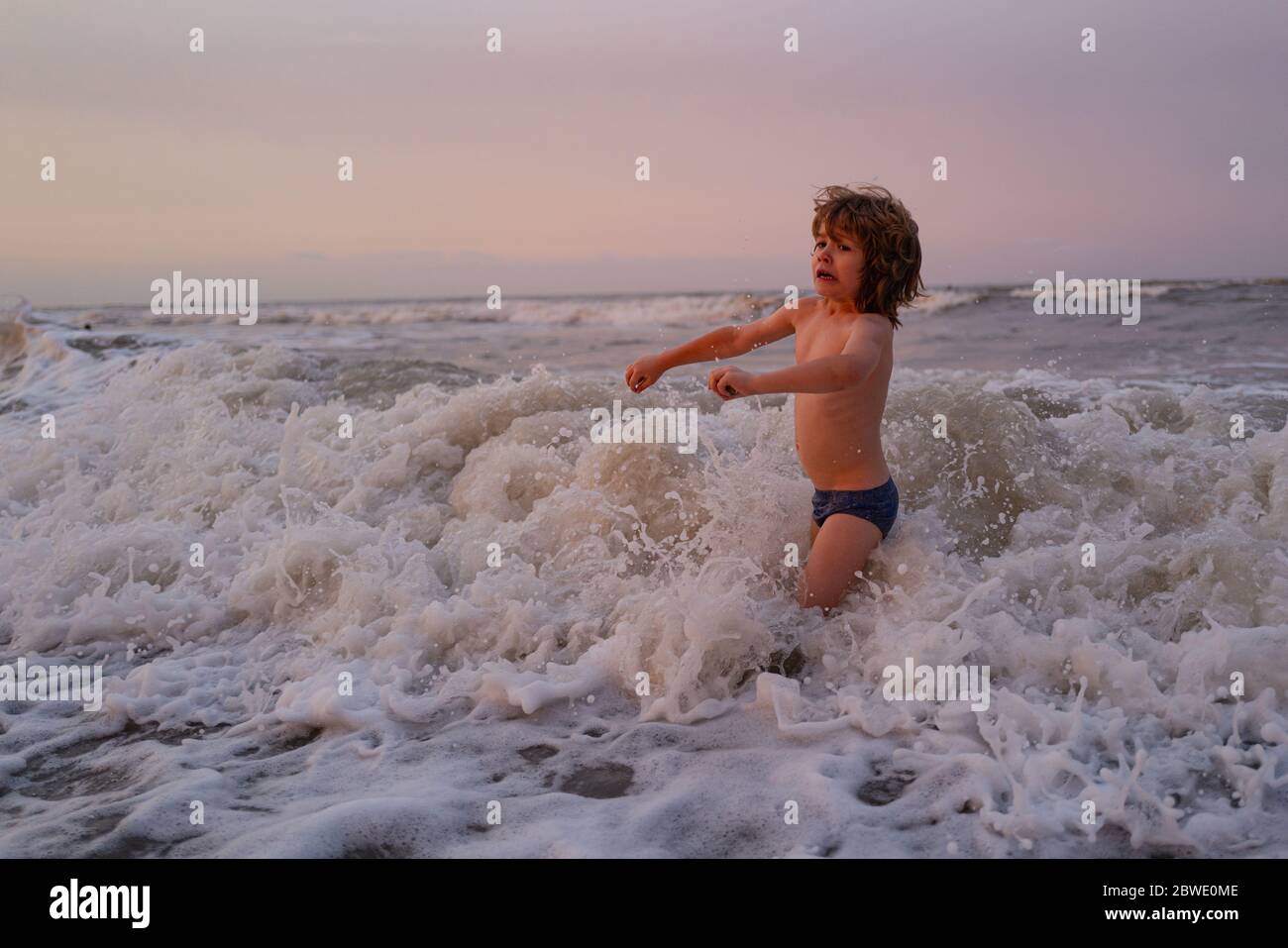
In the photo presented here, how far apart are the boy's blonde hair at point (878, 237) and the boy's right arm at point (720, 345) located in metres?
0.36

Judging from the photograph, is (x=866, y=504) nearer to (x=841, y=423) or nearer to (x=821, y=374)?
(x=841, y=423)

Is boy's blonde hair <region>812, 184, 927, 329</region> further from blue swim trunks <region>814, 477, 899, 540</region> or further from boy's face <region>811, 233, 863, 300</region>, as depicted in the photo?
blue swim trunks <region>814, 477, 899, 540</region>

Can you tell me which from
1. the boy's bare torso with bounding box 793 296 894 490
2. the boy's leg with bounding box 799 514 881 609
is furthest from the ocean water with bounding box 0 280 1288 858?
the boy's bare torso with bounding box 793 296 894 490

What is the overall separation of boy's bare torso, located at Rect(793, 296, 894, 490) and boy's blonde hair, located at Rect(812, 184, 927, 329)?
5.7 inches

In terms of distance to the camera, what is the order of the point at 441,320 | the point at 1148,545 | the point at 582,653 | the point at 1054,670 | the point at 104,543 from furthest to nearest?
the point at 441,320
the point at 104,543
the point at 1148,545
the point at 582,653
the point at 1054,670

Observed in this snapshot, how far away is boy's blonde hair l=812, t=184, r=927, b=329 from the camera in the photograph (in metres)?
3.52

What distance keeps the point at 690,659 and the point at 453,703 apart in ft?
2.72

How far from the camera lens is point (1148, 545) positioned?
4129 millimetres

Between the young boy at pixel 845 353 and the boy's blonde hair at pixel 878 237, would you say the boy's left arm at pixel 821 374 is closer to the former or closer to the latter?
the young boy at pixel 845 353

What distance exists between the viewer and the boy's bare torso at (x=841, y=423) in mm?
3715

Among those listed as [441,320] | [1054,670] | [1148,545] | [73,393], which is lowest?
[1054,670]

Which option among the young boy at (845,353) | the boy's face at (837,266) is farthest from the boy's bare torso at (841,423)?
the boy's face at (837,266)

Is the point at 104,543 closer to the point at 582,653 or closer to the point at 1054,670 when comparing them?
the point at 582,653
